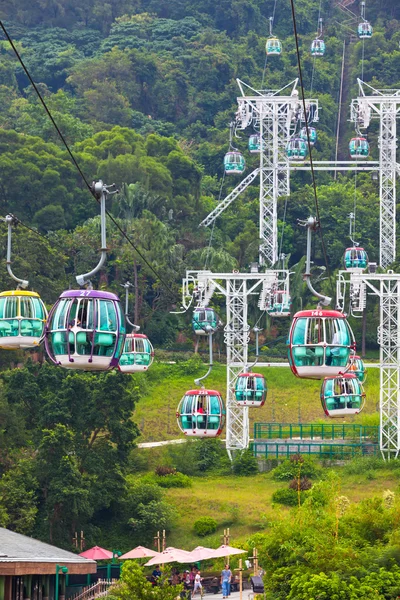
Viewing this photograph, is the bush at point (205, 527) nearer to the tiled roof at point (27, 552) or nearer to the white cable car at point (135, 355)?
the tiled roof at point (27, 552)

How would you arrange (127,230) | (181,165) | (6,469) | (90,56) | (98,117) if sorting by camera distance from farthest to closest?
1. (90,56)
2. (98,117)
3. (181,165)
4. (127,230)
5. (6,469)

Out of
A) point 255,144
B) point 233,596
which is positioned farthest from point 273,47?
point 233,596

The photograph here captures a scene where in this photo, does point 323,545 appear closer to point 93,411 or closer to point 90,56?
point 93,411

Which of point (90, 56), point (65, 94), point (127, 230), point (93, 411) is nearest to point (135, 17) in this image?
point (90, 56)

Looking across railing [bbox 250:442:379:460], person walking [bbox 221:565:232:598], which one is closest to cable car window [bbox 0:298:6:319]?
person walking [bbox 221:565:232:598]

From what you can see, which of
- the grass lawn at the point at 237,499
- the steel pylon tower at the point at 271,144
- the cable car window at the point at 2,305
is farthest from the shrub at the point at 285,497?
the cable car window at the point at 2,305

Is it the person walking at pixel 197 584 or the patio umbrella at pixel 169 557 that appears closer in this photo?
the person walking at pixel 197 584
